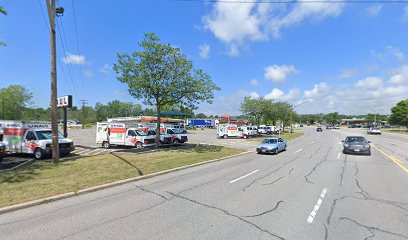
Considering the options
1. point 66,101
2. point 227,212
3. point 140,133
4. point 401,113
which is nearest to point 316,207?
point 227,212

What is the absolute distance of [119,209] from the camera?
6.07 metres

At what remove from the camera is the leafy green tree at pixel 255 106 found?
41.4m

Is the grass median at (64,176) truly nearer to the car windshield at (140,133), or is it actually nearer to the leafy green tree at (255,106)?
the car windshield at (140,133)

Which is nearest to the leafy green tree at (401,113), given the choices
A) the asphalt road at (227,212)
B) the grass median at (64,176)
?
the asphalt road at (227,212)

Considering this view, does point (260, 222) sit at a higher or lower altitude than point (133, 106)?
lower

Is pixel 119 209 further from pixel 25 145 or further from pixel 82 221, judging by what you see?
pixel 25 145

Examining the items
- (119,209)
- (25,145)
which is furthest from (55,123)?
(119,209)

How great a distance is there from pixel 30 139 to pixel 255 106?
33582 millimetres

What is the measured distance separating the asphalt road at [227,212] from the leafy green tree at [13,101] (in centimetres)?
6757

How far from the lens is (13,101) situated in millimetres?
59969

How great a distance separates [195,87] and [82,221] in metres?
14.9

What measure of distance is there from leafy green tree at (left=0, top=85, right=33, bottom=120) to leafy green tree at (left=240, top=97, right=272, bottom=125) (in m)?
58.1

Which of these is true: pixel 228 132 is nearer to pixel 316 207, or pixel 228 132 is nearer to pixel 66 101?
pixel 66 101

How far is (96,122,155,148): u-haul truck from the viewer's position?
20.7 m
